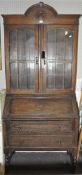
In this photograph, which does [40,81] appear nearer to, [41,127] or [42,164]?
[41,127]

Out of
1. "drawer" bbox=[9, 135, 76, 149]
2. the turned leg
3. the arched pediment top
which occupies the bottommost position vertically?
the turned leg

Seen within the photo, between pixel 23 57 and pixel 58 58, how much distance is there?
1.65 feet

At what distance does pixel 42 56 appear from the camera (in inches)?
108

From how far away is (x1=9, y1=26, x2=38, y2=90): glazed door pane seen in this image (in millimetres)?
2680

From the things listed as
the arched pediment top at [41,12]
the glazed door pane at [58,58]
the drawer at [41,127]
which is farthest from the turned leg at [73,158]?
the arched pediment top at [41,12]

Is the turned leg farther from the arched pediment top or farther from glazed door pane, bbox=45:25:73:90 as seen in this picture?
the arched pediment top

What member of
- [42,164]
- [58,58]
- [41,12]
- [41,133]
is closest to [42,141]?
[41,133]

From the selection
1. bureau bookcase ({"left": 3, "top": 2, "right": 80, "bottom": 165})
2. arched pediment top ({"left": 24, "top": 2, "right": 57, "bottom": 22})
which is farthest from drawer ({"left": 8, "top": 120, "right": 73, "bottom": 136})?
arched pediment top ({"left": 24, "top": 2, "right": 57, "bottom": 22})

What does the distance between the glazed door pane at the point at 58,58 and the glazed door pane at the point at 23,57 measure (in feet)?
0.62

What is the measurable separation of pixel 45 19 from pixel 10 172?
2.09 m

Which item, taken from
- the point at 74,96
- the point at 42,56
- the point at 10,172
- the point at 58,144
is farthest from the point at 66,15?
the point at 10,172

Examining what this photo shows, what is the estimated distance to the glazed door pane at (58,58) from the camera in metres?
2.69

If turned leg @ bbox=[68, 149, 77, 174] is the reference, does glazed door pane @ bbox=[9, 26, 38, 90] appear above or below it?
above

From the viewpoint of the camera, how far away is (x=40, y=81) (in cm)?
278
